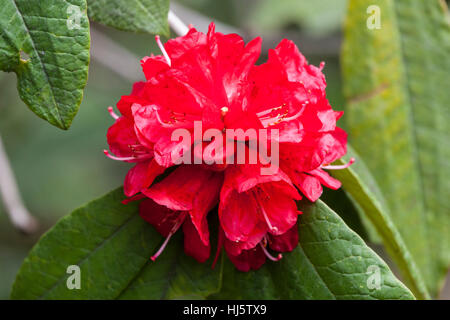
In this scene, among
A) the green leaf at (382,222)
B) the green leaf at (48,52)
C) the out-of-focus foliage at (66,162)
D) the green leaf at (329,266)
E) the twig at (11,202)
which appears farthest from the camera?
the out-of-focus foliage at (66,162)

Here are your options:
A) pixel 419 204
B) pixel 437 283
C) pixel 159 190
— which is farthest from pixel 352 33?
pixel 159 190

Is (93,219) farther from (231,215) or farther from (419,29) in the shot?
(419,29)

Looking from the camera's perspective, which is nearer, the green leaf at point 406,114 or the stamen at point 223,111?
the stamen at point 223,111

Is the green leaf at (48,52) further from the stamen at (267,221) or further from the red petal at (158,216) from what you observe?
the stamen at (267,221)

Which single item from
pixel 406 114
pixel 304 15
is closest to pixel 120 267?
pixel 406 114

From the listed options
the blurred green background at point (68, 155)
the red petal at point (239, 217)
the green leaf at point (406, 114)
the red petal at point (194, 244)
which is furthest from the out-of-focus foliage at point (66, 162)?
the red petal at point (239, 217)

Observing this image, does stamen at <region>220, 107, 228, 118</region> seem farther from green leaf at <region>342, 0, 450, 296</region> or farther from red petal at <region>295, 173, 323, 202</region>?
green leaf at <region>342, 0, 450, 296</region>

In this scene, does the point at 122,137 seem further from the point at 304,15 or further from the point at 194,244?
the point at 304,15
